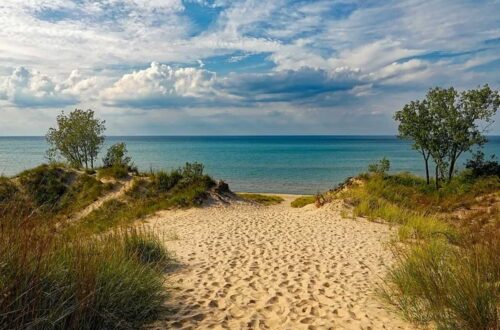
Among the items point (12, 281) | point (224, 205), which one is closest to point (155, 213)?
point (224, 205)

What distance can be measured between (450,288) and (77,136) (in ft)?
107

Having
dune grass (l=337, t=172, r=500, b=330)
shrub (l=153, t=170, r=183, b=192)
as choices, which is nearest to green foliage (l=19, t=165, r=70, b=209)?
shrub (l=153, t=170, r=183, b=192)

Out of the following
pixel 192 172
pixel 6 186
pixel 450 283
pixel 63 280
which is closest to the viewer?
pixel 63 280

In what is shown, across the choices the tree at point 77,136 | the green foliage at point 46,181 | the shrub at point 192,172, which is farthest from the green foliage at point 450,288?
the tree at point 77,136

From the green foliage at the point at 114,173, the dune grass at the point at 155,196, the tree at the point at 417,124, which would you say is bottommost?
the dune grass at the point at 155,196

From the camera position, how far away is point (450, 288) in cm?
501

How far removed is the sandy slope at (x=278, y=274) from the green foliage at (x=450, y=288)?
0.39 meters

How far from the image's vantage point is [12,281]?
3900 millimetres

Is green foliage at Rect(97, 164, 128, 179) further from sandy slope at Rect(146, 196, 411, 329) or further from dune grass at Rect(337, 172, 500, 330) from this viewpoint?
dune grass at Rect(337, 172, 500, 330)

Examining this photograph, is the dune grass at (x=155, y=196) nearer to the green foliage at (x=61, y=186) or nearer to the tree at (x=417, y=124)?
the green foliage at (x=61, y=186)

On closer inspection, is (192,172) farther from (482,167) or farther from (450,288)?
(450,288)

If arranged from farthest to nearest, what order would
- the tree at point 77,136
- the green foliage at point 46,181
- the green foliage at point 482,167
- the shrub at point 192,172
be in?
the tree at point 77,136 < the green foliage at point 482,167 < the shrub at point 192,172 < the green foliage at point 46,181

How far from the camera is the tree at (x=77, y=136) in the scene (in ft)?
108

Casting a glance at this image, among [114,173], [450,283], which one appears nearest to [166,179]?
[114,173]
